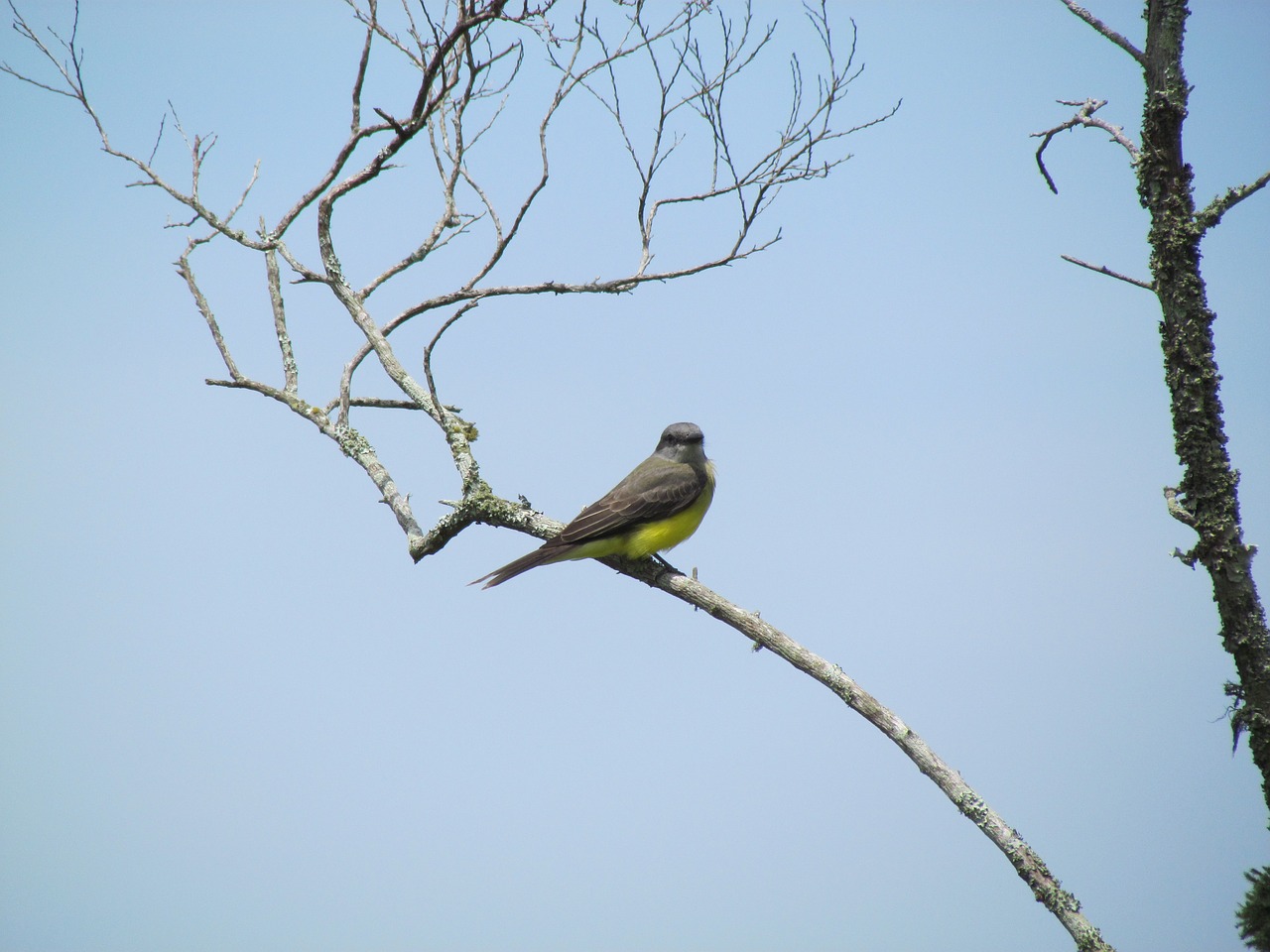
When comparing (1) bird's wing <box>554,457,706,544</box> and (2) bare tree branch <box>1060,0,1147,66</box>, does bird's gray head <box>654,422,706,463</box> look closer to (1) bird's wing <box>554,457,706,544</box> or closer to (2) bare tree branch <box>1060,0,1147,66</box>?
(1) bird's wing <box>554,457,706,544</box>

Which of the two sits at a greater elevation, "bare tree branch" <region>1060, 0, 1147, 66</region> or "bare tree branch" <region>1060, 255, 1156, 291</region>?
"bare tree branch" <region>1060, 0, 1147, 66</region>

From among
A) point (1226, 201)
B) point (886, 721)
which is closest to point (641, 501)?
point (886, 721)

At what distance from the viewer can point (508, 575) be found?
668 centimetres

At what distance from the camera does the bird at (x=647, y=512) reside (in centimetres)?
679

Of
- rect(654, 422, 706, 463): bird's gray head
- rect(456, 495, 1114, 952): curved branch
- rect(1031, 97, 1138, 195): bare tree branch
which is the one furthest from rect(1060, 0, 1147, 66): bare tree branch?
rect(654, 422, 706, 463): bird's gray head

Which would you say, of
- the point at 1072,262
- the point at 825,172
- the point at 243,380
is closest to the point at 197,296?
the point at 243,380

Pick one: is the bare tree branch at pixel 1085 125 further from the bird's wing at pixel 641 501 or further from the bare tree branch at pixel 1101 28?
the bird's wing at pixel 641 501

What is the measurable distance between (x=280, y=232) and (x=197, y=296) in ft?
3.93

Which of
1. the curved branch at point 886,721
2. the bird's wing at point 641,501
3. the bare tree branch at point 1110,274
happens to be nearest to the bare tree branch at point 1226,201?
the bare tree branch at point 1110,274

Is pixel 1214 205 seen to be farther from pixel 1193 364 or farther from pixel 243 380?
pixel 243 380

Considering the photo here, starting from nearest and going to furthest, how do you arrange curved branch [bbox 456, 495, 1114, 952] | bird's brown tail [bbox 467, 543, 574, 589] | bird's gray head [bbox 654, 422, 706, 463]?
1. curved branch [bbox 456, 495, 1114, 952]
2. bird's brown tail [bbox 467, 543, 574, 589]
3. bird's gray head [bbox 654, 422, 706, 463]

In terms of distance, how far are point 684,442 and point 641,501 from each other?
3.79ft

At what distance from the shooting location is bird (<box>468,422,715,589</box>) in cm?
679

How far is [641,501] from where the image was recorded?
732cm
